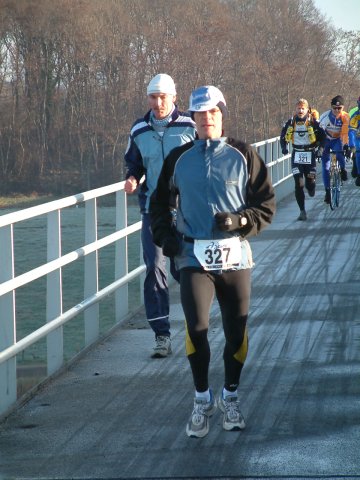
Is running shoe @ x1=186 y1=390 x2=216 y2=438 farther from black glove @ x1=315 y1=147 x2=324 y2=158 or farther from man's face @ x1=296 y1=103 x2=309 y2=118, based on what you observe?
man's face @ x1=296 y1=103 x2=309 y2=118

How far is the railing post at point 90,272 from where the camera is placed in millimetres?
9102

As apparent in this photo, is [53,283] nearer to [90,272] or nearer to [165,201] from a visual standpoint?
[90,272]

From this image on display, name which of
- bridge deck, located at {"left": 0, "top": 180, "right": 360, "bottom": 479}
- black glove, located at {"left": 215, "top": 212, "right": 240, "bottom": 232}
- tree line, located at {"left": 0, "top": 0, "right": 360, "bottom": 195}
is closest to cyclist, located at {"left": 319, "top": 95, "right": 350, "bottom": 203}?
bridge deck, located at {"left": 0, "top": 180, "right": 360, "bottom": 479}

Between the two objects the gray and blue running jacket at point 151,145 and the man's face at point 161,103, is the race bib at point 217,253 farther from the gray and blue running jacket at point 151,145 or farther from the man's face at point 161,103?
the man's face at point 161,103

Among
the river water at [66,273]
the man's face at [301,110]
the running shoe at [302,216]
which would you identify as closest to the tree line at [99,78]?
the river water at [66,273]

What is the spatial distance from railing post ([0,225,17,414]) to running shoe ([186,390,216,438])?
1.25m

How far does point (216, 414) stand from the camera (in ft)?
21.9

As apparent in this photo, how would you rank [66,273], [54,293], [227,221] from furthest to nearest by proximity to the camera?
[66,273] < [54,293] < [227,221]

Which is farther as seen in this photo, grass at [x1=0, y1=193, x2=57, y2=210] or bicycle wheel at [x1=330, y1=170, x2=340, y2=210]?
grass at [x1=0, y1=193, x2=57, y2=210]

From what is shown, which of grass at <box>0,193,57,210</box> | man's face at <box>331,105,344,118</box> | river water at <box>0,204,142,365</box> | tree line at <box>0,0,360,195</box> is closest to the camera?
man's face at <box>331,105,344,118</box>

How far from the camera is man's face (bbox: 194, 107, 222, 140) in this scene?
6.06 m

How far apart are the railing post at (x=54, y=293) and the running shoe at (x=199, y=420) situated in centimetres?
194

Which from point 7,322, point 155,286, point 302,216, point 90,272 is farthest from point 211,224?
point 302,216

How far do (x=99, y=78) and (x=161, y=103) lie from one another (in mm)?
70706
